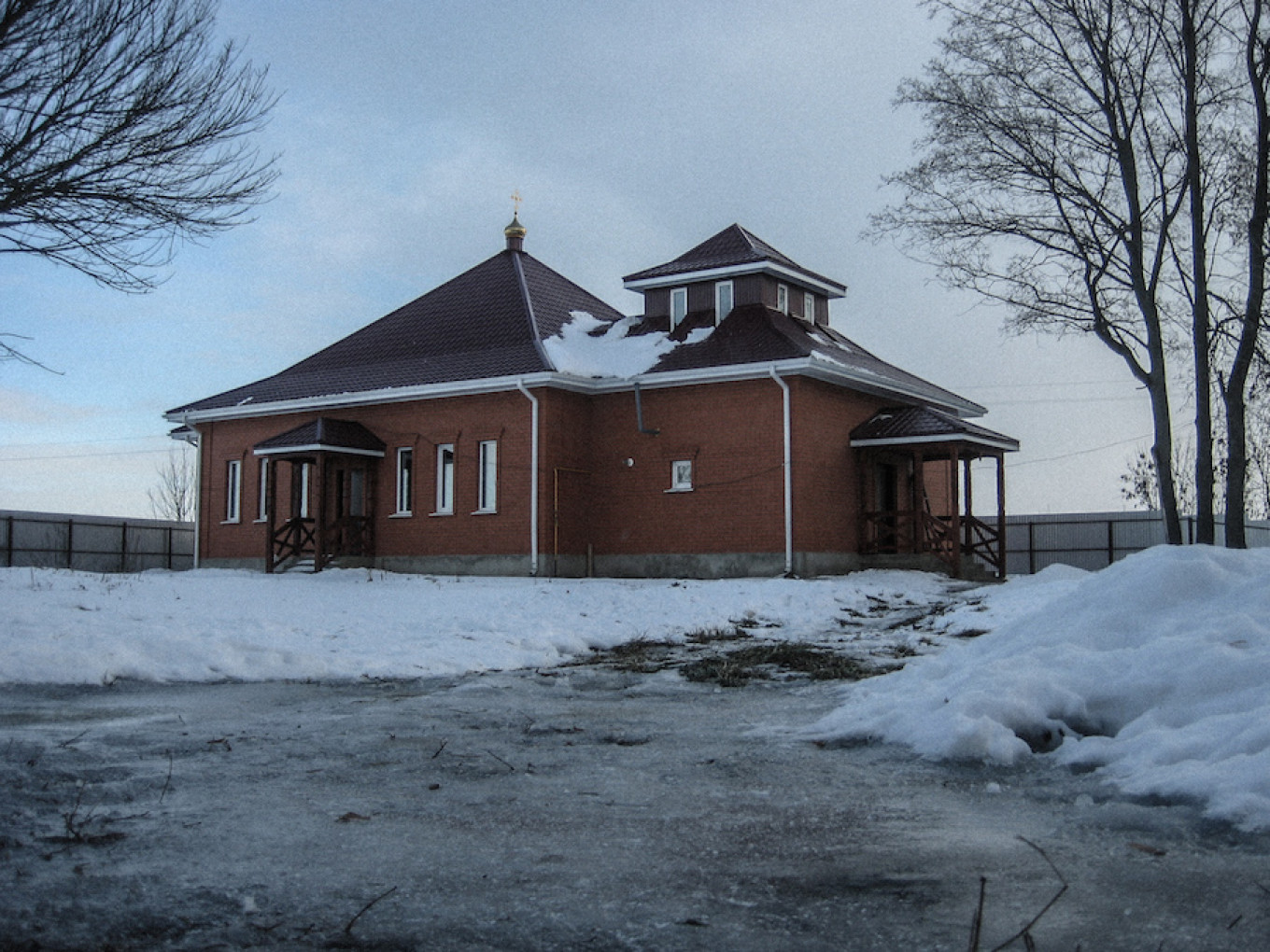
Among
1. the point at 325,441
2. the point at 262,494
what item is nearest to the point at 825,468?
the point at 325,441

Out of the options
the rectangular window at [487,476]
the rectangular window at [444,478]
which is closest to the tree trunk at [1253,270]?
the rectangular window at [487,476]

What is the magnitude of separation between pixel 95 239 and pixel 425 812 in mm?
9673

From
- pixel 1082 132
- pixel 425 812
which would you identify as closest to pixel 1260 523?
pixel 1082 132

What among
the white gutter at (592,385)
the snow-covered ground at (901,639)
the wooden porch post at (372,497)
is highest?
the white gutter at (592,385)

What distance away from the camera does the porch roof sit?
2252 cm

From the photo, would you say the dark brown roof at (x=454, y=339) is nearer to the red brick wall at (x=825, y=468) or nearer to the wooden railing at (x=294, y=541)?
the wooden railing at (x=294, y=541)

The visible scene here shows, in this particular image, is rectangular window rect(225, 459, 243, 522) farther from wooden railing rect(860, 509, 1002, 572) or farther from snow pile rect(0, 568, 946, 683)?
wooden railing rect(860, 509, 1002, 572)

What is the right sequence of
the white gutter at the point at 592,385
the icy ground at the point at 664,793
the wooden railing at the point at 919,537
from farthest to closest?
1. the wooden railing at the point at 919,537
2. the white gutter at the point at 592,385
3. the icy ground at the point at 664,793

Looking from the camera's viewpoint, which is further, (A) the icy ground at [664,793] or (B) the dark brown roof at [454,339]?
(B) the dark brown roof at [454,339]

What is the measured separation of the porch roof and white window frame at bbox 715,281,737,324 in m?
7.16

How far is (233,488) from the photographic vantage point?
2612 cm

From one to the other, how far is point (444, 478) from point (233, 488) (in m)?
5.99

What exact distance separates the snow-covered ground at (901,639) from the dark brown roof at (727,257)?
7.26m

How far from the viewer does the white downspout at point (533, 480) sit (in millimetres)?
21391
